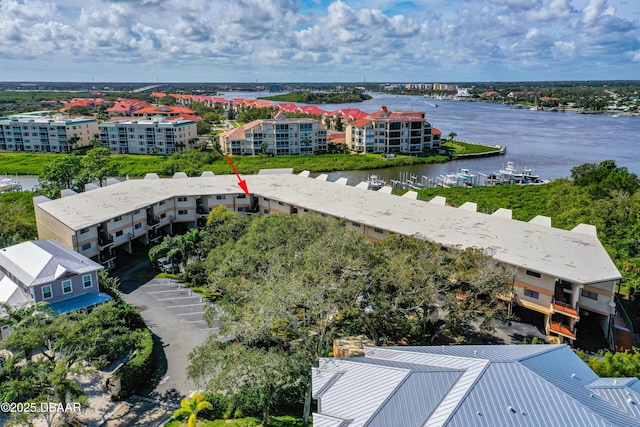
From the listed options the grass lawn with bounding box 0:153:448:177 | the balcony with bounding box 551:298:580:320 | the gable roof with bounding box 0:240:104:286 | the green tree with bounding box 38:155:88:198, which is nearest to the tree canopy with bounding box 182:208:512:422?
the balcony with bounding box 551:298:580:320

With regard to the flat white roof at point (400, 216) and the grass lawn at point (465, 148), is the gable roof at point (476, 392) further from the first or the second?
the grass lawn at point (465, 148)

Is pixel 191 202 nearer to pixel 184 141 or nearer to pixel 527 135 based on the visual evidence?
pixel 184 141

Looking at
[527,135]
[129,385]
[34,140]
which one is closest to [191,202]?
[129,385]

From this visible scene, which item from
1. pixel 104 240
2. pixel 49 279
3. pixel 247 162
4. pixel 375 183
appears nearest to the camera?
pixel 49 279

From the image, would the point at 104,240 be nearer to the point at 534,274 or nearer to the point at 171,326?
the point at 171,326

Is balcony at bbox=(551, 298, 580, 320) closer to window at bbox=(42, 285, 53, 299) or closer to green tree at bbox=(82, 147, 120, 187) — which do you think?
window at bbox=(42, 285, 53, 299)

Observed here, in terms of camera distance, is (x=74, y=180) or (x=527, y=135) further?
(x=527, y=135)

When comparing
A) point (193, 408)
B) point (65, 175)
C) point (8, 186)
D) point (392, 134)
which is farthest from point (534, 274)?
point (392, 134)
